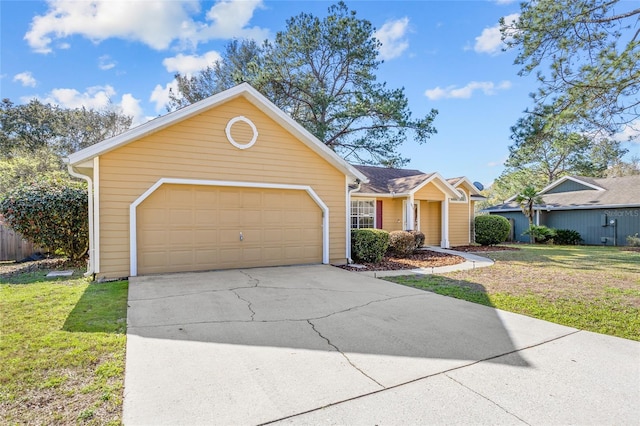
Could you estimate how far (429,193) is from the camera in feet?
51.3

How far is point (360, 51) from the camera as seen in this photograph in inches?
675

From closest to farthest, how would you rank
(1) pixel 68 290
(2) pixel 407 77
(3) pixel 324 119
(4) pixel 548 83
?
(1) pixel 68 290
(4) pixel 548 83
(2) pixel 407 77
(3) pixel 324 119

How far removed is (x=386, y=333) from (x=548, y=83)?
6909 millimetres

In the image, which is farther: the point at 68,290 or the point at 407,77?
the point at 407,77

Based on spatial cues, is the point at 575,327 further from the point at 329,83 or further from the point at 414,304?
the point at 329,83

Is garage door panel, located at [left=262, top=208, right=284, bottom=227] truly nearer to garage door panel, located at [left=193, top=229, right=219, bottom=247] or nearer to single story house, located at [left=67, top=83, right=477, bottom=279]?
single story house, located at [left=67, top=83, right=477, bottom=279]

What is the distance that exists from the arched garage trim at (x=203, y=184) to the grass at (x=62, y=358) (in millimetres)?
1789

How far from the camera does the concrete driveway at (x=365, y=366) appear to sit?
8.38ft

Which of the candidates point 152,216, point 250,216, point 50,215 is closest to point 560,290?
point 250,216

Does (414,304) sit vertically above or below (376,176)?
below

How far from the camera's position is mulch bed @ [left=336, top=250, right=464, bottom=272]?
998cm

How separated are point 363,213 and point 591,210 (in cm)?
1585

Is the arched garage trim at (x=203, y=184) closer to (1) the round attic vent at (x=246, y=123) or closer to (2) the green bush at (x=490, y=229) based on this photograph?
(1) the round attic vent at (x=246, y=123)

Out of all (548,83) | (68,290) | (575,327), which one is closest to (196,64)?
(68,290)
